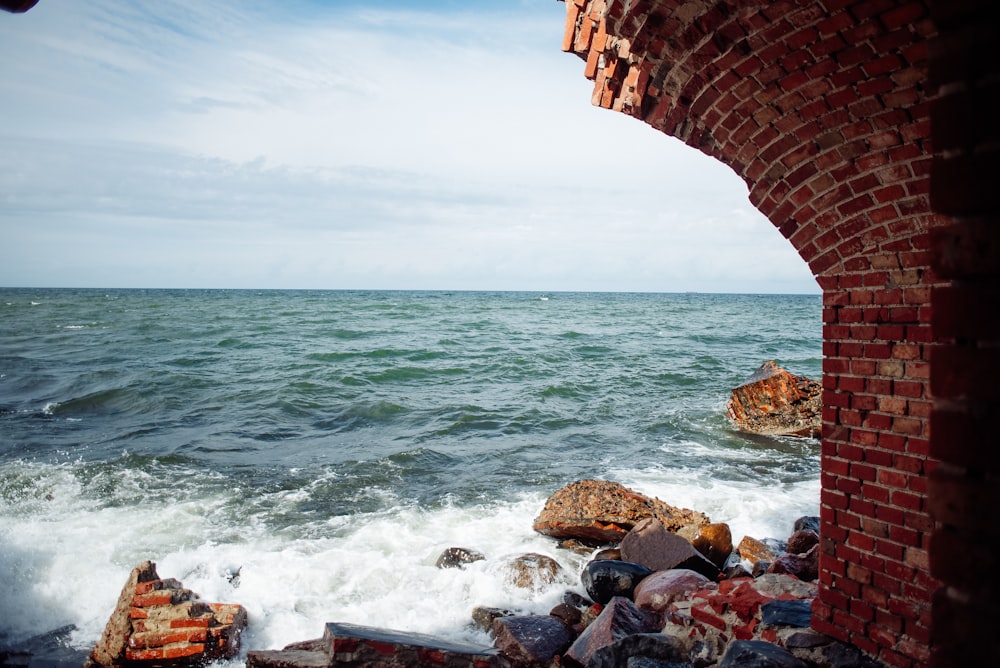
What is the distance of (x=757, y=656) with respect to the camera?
3855 mm

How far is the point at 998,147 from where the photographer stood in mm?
1343

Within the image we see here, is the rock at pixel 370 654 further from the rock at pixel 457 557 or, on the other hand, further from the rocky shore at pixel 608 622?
the rock at pixel 457 557

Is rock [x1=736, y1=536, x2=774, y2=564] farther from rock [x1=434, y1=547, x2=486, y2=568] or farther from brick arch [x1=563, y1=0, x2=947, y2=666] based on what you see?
brick arch [x1=563, y1=0, x2=947, y2=666]

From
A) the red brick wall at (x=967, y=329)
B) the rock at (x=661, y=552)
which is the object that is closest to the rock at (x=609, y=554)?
the rock at (x=661, y=552)

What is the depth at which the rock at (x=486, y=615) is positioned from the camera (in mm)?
6051

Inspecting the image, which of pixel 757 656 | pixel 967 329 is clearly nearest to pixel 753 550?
pixel 757 656

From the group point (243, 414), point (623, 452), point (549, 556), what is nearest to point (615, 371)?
point (623, 452)

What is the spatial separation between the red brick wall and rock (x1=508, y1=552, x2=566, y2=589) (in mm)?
5845

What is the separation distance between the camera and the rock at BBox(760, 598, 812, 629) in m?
4.18

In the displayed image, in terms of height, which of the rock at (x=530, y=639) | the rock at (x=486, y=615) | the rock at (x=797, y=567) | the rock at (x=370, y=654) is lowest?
the rock at (x=486, y=615)

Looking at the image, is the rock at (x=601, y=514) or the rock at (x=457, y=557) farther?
A: the rock at (x=601, y=514)

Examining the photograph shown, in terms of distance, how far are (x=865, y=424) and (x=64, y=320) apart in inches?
1837

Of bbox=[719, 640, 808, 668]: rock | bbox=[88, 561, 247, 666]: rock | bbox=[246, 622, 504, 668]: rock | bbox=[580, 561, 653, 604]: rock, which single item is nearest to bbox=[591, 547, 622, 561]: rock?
bbox=[580, 561, 653, 604]: rock

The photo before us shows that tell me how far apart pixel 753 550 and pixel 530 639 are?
3.52 metres
